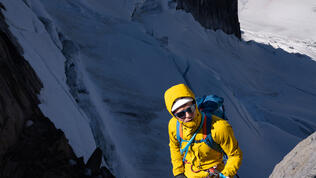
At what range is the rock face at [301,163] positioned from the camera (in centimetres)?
211

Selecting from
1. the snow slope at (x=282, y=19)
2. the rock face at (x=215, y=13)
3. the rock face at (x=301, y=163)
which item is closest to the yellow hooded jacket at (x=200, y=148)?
the rock face at (x=301, y=163)

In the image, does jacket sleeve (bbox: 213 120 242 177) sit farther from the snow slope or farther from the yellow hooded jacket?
the snow slope

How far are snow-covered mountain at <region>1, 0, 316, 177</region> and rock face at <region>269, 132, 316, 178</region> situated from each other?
1.80m

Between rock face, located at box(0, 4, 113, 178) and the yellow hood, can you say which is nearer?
the yellow hood

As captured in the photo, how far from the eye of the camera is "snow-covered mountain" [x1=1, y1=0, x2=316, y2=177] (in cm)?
385

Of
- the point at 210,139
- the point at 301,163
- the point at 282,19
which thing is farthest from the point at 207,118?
the point at 282,19

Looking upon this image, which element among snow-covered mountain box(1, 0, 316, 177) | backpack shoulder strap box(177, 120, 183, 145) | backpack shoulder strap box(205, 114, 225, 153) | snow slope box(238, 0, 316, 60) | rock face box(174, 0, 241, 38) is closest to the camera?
backpack shoulder strap box(205, 114, 225, 153)

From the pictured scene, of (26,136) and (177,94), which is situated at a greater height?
(177,94)

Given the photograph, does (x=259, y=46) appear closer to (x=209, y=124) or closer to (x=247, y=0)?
(x=209, y=124)

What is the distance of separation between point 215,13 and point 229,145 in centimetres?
1428

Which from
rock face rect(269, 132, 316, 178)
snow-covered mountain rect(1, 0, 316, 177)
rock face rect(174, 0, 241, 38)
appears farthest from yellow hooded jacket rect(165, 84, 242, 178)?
rock face rect(174, 0, 241, 38)

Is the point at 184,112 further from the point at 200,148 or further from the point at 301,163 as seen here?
the point at 301,163

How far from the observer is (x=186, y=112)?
7.20 feet

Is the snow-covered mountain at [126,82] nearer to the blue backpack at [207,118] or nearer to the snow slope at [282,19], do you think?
the blue backpack at [207,118]
